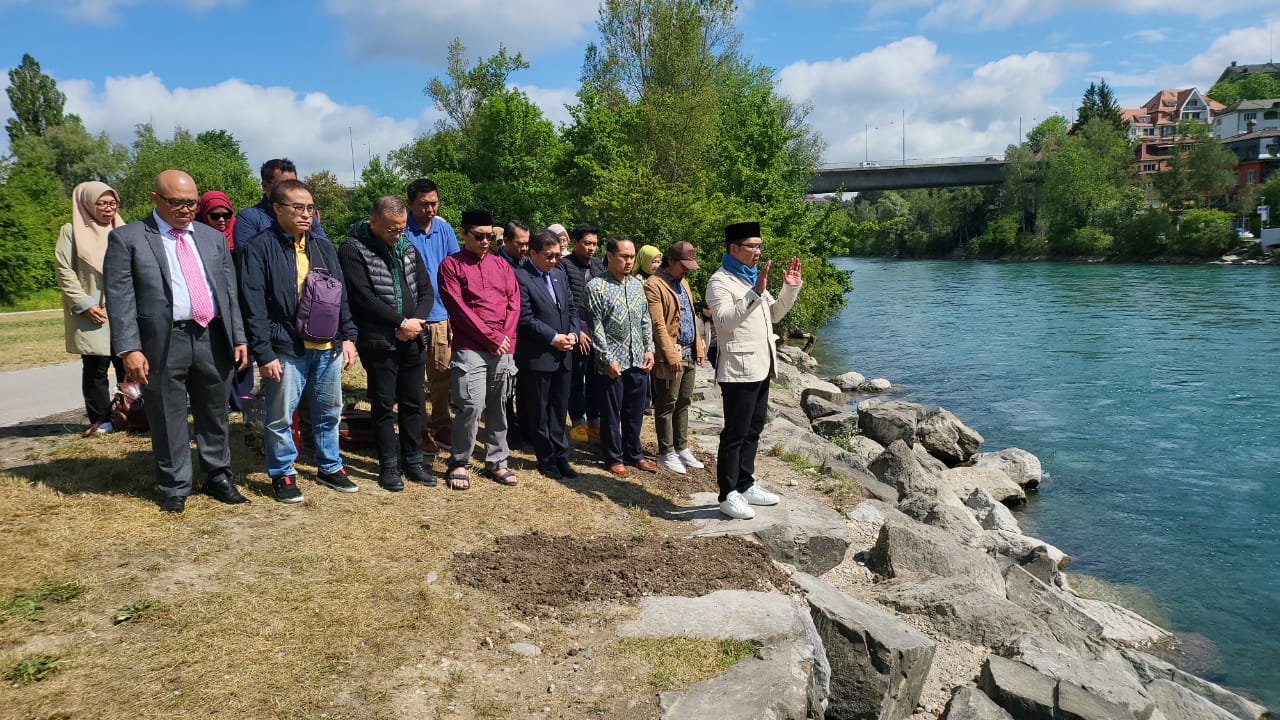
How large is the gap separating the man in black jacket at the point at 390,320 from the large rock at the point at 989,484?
23.7ft

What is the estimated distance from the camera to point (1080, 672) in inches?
196

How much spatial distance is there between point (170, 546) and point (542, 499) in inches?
98.8

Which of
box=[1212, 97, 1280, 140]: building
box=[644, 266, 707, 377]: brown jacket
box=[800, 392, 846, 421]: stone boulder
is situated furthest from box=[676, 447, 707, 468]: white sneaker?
box=[1212, 97, 1280, 140]: building

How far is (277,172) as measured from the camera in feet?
21.3

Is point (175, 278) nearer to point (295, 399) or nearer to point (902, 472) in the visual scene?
point (295, 399)

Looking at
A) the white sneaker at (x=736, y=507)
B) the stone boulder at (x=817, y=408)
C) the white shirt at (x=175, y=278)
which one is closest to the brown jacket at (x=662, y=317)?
the white sneaker at (x=736, y=507)

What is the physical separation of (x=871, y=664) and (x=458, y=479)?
127 inches

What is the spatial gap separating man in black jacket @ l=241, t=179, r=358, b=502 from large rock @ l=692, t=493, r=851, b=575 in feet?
9.11

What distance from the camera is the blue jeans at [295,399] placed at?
5512 millimetres

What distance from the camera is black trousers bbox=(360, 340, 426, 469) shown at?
6047 millimetres

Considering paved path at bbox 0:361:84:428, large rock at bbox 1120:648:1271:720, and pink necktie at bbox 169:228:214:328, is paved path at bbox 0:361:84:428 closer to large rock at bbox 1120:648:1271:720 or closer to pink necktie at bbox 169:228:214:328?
pink necktie at bbox 169:228:214:328

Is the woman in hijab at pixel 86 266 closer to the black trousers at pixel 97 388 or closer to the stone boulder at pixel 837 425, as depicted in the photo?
the black trousers at pixel 97 388

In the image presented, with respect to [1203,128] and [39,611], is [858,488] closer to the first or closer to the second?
[39,611]

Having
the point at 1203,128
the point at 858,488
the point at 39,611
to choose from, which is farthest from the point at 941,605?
the point at 1203,128
